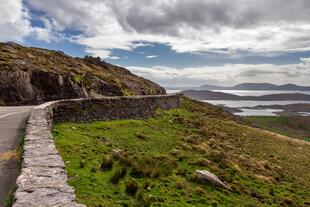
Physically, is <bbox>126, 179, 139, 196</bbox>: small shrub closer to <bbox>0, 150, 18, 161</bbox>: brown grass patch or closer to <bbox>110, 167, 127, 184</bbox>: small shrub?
<bbox>110, 167, 127, 184</bbox>: small shrub

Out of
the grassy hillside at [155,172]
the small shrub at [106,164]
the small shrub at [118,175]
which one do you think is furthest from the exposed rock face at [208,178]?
the small shrub at [106,164]

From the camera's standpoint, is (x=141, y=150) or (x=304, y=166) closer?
(x=141, y=150)

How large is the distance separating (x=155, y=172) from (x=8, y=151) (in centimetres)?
659

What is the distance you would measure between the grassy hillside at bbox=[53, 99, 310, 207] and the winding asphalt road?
2001 millimetres

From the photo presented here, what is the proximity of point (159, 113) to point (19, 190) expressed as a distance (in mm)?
35611

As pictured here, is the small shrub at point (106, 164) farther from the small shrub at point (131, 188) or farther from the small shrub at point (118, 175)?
the small shrub at point (131, 188)

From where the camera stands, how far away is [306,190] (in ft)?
80.5

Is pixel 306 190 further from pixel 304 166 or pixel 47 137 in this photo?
pixel 47 137

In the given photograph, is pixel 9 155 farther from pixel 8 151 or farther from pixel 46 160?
pixel 46 160

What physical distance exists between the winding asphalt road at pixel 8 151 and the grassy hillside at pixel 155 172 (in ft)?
6.57

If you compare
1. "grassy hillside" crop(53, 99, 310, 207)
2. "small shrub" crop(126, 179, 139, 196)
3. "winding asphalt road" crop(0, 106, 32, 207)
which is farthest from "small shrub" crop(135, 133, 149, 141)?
"small shrub" crop(126, 179, 139, 196)

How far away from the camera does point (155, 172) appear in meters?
16.3

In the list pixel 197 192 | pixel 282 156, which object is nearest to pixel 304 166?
pixel 282 156

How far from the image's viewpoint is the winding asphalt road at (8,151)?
9.88 m
